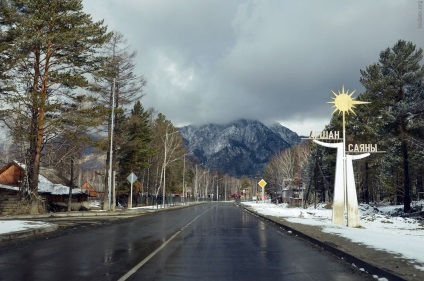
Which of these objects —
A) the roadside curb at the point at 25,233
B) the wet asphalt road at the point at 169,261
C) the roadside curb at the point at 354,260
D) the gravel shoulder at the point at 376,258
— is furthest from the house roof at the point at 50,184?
the gravel shoulder at the point at 376,258

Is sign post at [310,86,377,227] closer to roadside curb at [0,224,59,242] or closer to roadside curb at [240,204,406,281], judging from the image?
roadside curb at [240,204,406,281]

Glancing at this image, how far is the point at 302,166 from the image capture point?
97.8 m

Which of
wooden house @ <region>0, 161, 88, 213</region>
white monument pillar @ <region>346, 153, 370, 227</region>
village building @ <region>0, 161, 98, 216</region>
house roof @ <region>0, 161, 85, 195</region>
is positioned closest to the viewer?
white monument pillar @ <region>346, 153, 370, 227</region>

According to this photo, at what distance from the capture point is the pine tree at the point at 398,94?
137 ft

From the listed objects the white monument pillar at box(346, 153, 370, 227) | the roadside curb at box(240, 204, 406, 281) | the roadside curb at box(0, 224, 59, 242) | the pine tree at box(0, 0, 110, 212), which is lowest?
the roadside curb at box(0, 224, 59, 242)

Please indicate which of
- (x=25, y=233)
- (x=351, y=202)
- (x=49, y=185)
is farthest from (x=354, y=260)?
(x=49, y=185)

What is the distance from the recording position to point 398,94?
4394 cm

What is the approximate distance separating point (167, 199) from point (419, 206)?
42292mm

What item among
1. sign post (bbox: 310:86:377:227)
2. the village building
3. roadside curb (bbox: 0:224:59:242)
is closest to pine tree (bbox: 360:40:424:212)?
sign post (bbox: 310:86:377:227)

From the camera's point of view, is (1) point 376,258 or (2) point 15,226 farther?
(2) point 15,226

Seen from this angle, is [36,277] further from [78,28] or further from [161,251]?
[78,28]

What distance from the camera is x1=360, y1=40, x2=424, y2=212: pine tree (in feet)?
137

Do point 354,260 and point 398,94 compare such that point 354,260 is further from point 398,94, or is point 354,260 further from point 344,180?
point 398,94

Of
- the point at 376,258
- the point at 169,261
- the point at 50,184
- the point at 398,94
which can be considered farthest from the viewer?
the point at 50,184
